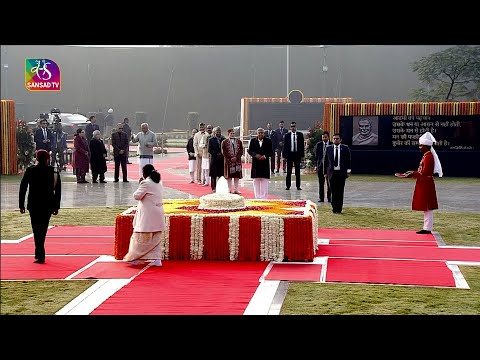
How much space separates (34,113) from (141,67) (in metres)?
7.32

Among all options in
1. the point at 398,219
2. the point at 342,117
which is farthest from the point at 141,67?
the point at 398,219

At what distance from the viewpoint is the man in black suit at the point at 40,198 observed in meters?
10.4

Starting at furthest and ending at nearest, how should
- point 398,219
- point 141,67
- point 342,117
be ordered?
point 141,67 < point 342,117 < point 398,219

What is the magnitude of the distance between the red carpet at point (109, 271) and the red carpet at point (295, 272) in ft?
5.37

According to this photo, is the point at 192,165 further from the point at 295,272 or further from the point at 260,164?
the point at 295,272

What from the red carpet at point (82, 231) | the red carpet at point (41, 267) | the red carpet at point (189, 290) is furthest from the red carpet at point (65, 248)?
the red carpet at point (189, 290)

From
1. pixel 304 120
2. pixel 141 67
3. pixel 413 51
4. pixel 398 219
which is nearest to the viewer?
pixel 398 219

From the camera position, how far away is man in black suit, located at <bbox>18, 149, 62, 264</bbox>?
34.1 feet

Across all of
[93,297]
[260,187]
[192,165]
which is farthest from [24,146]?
[93,297]

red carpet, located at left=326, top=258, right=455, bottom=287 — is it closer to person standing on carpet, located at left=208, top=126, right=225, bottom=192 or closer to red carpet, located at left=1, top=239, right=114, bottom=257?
red carpet, located at left=1, top=239, right=114, bottom=257

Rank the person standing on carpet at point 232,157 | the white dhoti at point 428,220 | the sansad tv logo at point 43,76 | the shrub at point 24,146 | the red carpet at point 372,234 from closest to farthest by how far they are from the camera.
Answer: the red carpet at point 372,234 < the white dhoti at point 428,220 < the person standing on carpet at point 232,157 < the shrub at point 24,146 < the sansad tv logo at point 43,76

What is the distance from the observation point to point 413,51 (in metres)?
46.5

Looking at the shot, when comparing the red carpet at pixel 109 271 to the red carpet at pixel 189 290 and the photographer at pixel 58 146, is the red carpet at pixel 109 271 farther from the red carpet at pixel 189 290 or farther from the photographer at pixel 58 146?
the photographer at pixel 58 146
